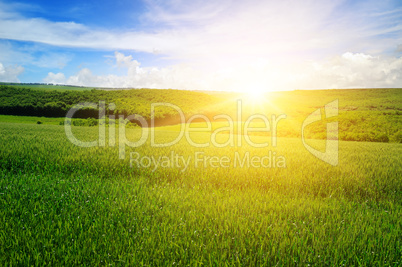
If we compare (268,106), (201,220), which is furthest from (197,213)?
(268,106)

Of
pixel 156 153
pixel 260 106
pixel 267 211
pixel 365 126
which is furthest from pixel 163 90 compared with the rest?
pixel 267 211

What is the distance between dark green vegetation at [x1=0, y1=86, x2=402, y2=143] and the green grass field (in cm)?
1943

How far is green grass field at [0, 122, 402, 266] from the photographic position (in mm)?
2705

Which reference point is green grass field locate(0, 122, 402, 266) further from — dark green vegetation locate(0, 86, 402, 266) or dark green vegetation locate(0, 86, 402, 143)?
dark green vegetation locate(0, 86, 402, 143)

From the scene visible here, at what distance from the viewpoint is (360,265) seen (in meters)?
2.56

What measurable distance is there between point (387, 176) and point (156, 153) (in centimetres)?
728

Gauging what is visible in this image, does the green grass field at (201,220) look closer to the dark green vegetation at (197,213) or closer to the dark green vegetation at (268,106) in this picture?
the dark green vegetation at (197,213)

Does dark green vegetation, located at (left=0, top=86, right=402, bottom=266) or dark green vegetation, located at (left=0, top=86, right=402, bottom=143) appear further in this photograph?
dark green vegetation, located at (left=0, top=86, right=402, bottom=143)

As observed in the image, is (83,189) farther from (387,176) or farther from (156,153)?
(387,176)

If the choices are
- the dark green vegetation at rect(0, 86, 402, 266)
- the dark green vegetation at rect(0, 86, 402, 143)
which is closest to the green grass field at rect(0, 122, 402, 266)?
the dark green vegetation at rect(0, 86, 402, 266)

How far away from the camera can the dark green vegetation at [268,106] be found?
23.3 meters

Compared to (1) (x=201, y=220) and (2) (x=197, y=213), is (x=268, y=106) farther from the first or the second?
(1) (x=201, y=220)

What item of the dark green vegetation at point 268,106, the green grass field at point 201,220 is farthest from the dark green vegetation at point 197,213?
the dark green vegetation at point 268,106

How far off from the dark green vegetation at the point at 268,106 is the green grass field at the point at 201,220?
Result: 63.7 feet
